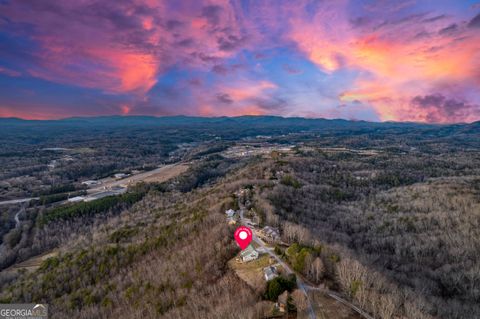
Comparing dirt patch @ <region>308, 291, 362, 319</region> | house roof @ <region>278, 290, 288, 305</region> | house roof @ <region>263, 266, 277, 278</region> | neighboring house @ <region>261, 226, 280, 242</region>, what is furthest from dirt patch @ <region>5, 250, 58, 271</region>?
dirt patch @ <region>308, 291, 362, 319</region>

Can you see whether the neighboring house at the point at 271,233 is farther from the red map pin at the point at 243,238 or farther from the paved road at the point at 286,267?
the red map pin at the point at 243,238

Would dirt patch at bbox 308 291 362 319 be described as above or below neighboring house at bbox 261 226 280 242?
above

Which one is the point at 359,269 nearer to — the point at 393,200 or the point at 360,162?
the point at 393,200

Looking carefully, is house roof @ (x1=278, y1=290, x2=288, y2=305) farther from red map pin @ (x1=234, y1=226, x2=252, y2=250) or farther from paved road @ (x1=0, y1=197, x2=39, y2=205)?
paved road @ (x1=0, y1=197, x2=39, y2=205)

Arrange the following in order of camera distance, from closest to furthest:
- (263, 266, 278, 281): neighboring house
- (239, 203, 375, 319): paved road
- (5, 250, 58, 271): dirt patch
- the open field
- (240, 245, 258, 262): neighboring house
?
(239, 203, 375, 319): paved road, (263, 266, 278, 281): neighboring house, (240, 245, 258, 262): neighboring house, (5, 250, 58, 271): dirt patch, the open field

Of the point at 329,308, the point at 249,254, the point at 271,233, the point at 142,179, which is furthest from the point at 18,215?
the point at 329,308

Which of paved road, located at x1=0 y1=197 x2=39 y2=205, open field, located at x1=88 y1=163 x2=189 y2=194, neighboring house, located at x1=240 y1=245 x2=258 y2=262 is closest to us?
neighboring house, located at x1=240 y1=245 x2=258 y2=262

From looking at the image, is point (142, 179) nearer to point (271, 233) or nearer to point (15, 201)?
point (15, 201)
